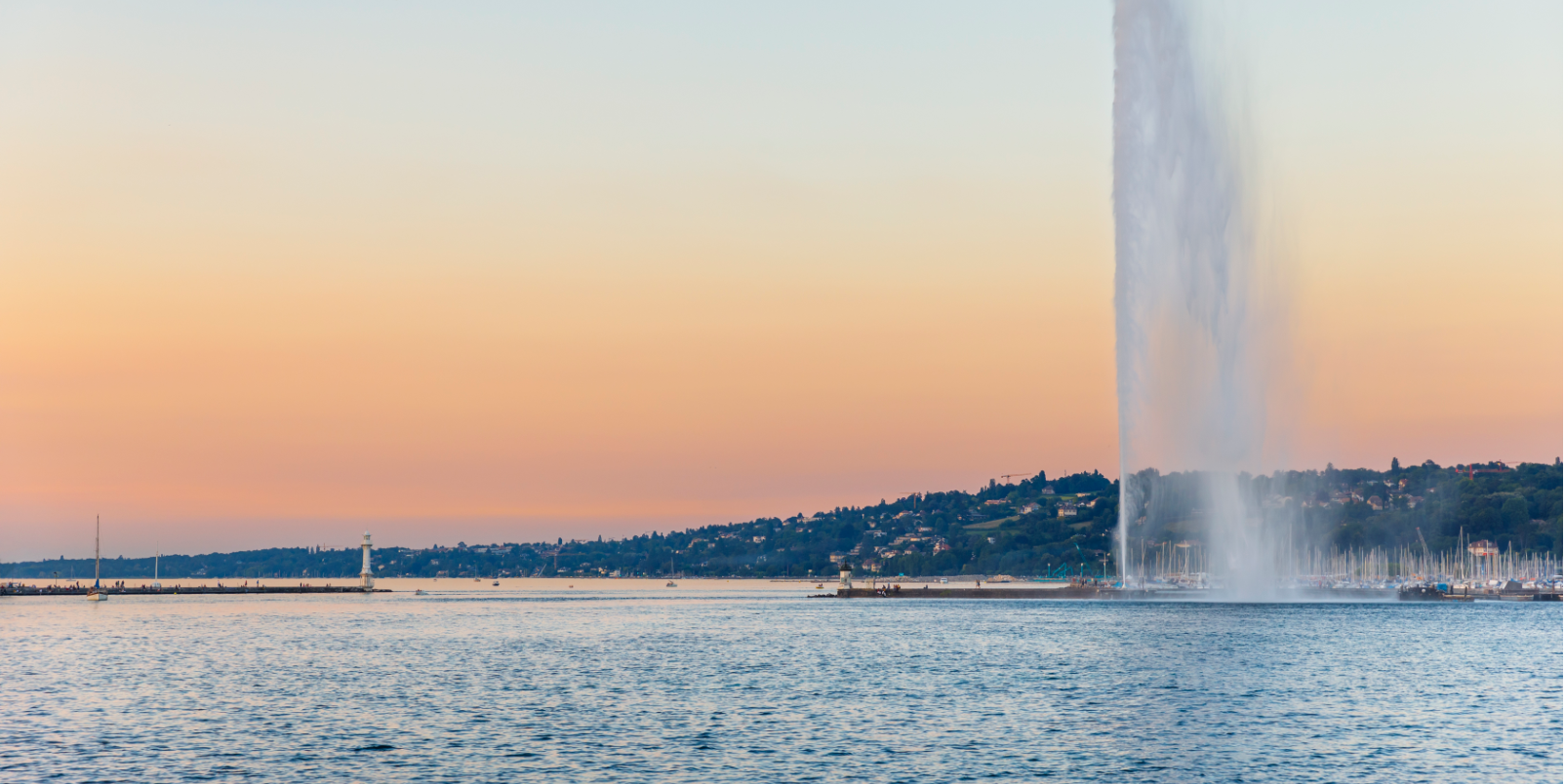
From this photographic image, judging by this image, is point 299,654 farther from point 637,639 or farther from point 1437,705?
point 1437,705

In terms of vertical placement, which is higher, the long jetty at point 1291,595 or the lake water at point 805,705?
the lake water at point 805,705

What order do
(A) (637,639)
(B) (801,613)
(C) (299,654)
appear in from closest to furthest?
(C) (299,654) < (A) (637,639) < (B) (801,613)

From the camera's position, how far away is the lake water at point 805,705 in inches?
1500

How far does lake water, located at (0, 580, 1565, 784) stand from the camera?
38.1 m

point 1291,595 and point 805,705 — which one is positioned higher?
point 805,705

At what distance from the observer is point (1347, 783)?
35156 millimetres

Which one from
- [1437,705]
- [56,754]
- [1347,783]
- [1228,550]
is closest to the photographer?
[1347,783]

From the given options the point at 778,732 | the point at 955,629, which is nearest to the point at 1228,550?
the point at 955,629

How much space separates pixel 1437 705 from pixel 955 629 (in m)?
57.0

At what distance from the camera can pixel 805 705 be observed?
52.9m

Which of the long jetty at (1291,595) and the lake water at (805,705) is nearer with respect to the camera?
the lake water at (805,705)

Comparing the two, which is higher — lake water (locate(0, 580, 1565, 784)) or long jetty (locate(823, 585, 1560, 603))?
lake water (locate(0, 580, 1565, 784))

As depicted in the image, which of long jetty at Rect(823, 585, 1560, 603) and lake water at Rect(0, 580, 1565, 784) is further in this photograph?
long jetty at Rect(823, 585, 1560, 603)

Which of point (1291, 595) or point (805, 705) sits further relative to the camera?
point (1291, 595)
